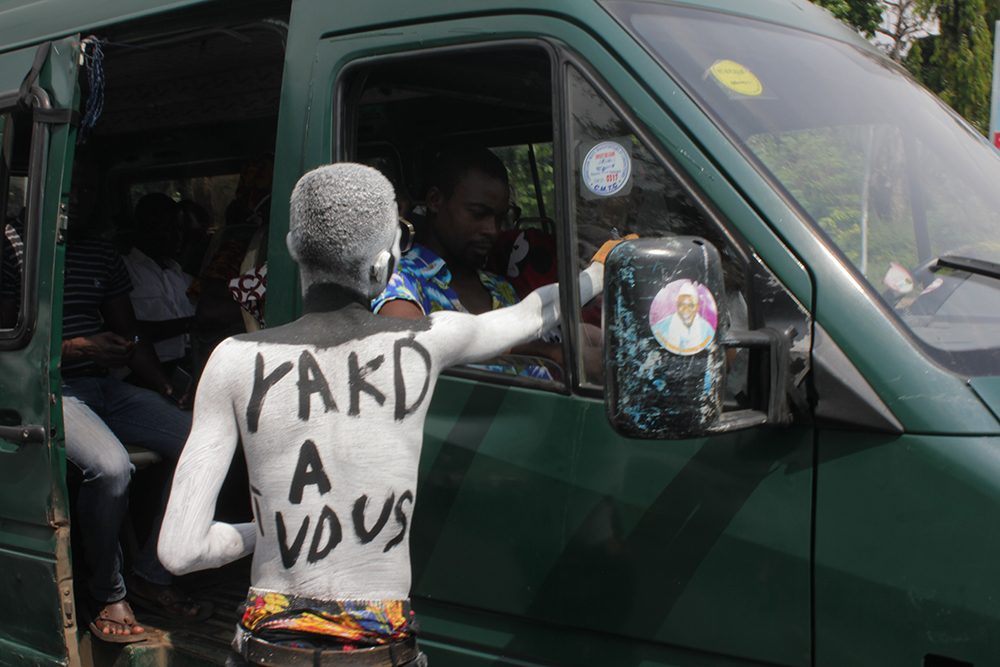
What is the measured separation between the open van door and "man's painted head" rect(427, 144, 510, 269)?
1.15 meters

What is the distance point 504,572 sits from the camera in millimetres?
1986

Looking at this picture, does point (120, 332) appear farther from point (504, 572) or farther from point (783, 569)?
point (783, 569)

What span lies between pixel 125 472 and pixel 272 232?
54.4 inches

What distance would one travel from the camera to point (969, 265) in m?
1.70

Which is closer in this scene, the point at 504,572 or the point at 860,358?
the point at 860,358

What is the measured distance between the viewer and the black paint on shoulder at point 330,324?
1.63 m

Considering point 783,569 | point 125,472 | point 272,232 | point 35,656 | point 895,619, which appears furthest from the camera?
point 125,472

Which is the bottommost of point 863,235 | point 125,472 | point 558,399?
point 125,472

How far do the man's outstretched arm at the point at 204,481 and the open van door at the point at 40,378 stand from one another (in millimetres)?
1317

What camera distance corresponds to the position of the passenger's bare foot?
2.90 meters

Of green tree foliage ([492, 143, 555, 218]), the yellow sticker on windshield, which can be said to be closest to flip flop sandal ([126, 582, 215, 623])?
green tree foliage ([492, 143, 555, 218])

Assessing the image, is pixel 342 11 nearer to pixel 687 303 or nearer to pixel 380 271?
pixel 380 271

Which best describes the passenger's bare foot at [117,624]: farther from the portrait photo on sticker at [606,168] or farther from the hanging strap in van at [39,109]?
the portrait photo on sticker at [606,168]

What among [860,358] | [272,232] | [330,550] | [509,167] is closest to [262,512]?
[330,550]
